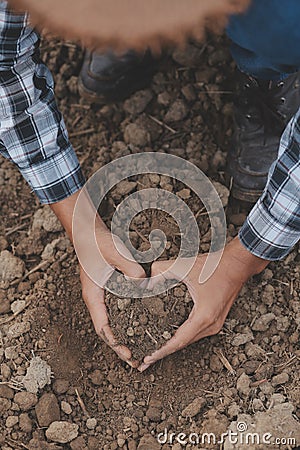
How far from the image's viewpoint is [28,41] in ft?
3.89

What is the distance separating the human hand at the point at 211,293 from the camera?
54.0 inches

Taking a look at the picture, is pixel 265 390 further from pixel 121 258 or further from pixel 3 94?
pixel 3 94

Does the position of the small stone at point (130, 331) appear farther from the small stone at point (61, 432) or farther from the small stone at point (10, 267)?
the small stone at point (10, 267)

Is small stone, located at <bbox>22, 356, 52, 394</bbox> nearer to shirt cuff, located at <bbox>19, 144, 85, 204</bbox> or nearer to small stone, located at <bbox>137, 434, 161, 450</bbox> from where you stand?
small stone, located at <bbox>137, 434, 161, 450</bbox>

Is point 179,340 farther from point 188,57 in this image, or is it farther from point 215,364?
point 188,57

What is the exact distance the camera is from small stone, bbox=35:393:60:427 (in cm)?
138

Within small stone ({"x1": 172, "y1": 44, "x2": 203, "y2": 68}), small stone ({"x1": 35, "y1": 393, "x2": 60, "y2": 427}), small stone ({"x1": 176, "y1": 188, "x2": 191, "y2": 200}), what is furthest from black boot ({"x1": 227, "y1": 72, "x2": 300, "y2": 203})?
small stone ({"x1": 35, "y1": 393, "x2": 60, "y2": 427})

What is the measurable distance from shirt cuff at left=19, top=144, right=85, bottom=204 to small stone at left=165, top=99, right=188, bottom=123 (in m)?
0.50

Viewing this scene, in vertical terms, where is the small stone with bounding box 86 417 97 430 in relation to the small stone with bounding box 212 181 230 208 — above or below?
below

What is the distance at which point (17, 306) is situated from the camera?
60.1 inches

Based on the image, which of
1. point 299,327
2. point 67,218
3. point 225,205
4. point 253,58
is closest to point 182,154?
point 225,205

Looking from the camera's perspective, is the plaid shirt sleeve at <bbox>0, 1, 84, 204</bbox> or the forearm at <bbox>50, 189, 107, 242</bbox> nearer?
the plaid shirt sleeve at <bbox>0, 1, 84, 204</bbox>

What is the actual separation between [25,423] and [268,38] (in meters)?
0.92

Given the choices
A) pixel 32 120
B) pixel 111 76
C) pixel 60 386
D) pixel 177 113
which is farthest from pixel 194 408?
pixel 111 76
